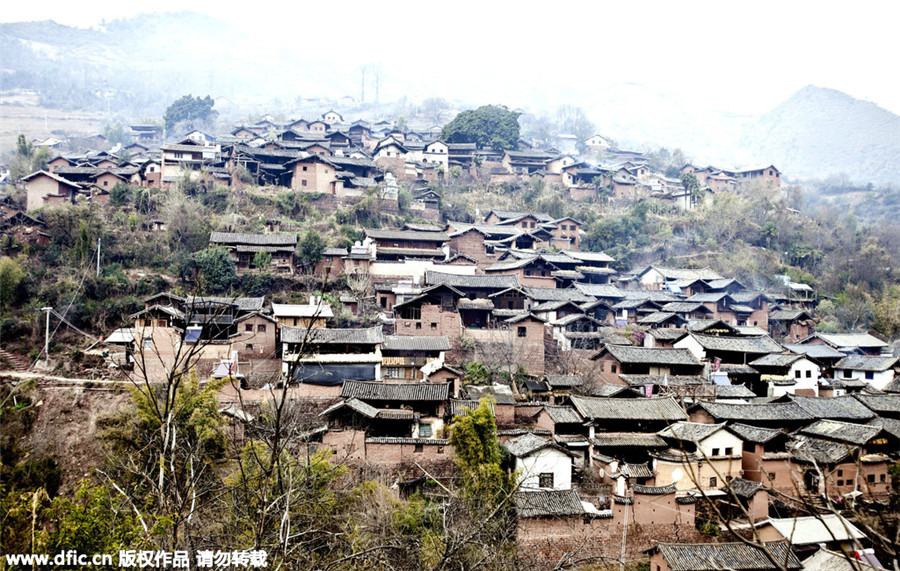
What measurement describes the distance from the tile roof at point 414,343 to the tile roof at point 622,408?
5.55m

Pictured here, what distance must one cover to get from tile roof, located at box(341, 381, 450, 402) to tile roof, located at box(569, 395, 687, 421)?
4574mm

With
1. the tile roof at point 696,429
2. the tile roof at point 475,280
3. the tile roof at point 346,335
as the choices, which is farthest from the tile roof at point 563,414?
the tile roof at point 475,280

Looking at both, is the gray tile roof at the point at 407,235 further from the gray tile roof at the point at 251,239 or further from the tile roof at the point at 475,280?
the tile roof at the point at 475,280

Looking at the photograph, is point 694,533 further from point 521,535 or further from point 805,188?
point 805,188

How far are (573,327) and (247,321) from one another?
46.3 ft

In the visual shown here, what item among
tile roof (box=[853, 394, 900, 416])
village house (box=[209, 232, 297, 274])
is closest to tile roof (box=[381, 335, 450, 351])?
village house (box=[209, 232, 297, 274])

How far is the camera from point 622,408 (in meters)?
21.8

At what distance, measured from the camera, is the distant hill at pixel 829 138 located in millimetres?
99875

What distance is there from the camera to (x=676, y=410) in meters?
22.1

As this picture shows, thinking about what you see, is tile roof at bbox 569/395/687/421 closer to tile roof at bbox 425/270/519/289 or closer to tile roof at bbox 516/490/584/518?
tile roof at bbox 516/490/584/518

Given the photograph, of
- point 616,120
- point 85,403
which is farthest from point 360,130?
point 616,120

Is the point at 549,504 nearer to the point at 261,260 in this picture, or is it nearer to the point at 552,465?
the point at 552,465

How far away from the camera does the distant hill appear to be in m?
99.9

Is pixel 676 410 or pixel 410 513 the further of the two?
pixel 676 410
